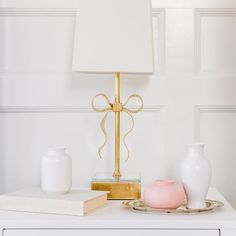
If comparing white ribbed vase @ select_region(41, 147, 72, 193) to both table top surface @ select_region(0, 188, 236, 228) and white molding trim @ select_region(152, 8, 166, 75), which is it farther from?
white molding trim @ select_region(152, 8, 166, 75)

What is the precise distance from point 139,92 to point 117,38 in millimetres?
244

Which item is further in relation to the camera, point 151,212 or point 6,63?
point 6,63

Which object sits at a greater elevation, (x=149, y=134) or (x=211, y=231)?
(x=149, y=134)

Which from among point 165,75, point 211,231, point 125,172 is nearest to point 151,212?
point 211,231

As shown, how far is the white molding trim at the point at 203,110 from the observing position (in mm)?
1539

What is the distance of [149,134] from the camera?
1.55 metres

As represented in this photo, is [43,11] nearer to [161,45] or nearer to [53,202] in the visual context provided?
[161,45]

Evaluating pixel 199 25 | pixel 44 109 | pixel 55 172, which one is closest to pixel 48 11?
pixel 44 109

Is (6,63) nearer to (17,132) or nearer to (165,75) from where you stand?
(17,132)

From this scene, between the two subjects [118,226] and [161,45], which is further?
[161,45]

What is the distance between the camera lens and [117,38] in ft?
4.42

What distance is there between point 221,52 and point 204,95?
13 cm

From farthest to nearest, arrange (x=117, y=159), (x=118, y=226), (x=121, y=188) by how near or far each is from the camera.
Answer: (x=117, y=159) < (x=121, y=188) < (x=118, y=226)

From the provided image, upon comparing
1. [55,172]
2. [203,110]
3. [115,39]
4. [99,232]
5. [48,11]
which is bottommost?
[99,232]
